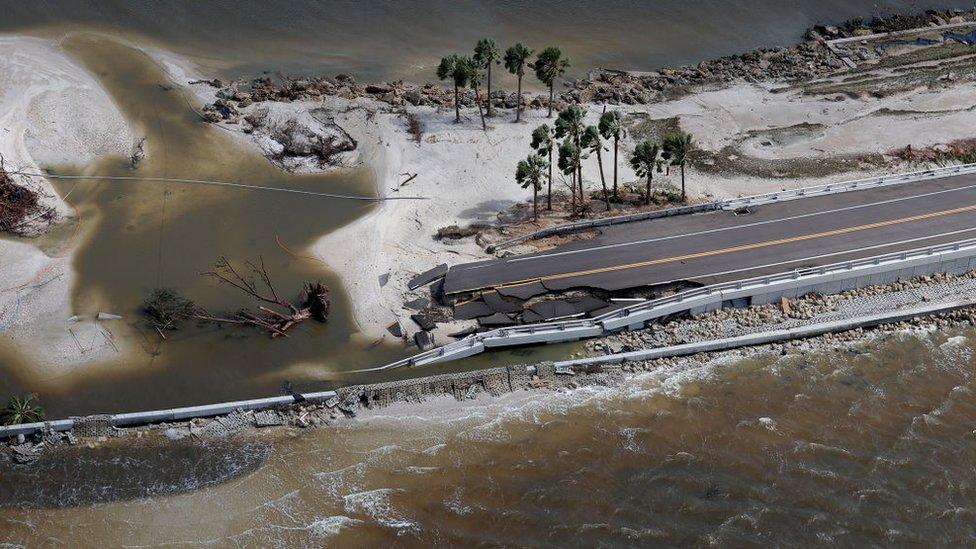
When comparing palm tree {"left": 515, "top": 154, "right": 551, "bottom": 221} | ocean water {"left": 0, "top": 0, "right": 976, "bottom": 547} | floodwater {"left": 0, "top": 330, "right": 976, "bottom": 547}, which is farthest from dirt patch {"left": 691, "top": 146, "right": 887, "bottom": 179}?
floodwater {"left": 0, "top": 330, "right": 976, "bottom": 547}

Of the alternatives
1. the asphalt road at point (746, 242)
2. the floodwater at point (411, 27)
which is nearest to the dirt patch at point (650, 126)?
the floodwater at point (411, 27)

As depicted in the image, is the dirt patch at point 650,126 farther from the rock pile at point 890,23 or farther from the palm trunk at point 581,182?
the rock pile at point 890,23

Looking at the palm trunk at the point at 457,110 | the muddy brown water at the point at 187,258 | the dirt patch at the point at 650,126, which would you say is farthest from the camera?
the dirt patch at the point at 650,126

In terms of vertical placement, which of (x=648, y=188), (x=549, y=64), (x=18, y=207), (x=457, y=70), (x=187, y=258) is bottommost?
(x=187, y=258)

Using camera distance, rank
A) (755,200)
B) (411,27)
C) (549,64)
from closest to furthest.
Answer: (755,200)
(549,64)
(411,27)

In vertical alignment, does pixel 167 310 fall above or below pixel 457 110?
below

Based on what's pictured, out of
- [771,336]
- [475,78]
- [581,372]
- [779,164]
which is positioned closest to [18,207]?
[475,78]

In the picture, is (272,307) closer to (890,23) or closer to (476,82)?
(476,82)

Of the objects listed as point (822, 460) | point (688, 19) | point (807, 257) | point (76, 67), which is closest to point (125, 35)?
point (76, 67)
